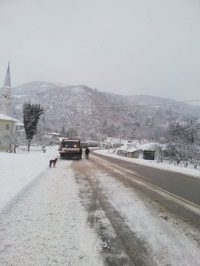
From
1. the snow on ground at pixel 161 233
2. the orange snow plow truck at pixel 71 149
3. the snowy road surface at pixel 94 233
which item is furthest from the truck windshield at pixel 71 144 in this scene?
the snow on ground at pixel 161 233

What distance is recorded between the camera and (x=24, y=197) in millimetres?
5590

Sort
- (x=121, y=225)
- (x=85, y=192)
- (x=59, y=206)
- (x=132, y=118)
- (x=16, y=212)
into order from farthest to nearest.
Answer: (x=132, y=118) → (x=85, y=192) → (x=59, y=206) → (x=16, y=212) → (x=121, y=225)

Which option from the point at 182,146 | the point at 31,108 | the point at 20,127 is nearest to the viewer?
the point at 31,108

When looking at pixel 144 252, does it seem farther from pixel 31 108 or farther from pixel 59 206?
pixel 31 108

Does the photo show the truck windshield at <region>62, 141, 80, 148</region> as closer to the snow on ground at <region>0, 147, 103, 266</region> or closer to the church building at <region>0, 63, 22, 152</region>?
the snow on ground at <region>0, 147, 103, 266</region>

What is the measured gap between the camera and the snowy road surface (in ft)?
8.84

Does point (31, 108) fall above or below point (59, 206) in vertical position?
above

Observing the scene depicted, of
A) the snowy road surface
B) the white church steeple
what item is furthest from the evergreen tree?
the white church steeple

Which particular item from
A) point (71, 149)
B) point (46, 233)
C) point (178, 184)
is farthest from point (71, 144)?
point (46, 233)

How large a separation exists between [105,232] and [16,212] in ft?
7.69

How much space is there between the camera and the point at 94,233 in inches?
134

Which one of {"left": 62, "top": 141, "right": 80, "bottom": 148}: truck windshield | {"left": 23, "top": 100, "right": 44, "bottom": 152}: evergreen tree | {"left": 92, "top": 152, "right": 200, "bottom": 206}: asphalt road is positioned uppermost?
{"left": 23, "top": 100, "right": 44, "bottom": 152}: evergreen tree

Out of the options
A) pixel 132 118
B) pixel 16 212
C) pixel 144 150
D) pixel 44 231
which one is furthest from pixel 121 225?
pixel 132 118

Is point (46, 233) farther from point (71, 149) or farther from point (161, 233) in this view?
point (71, 149)
